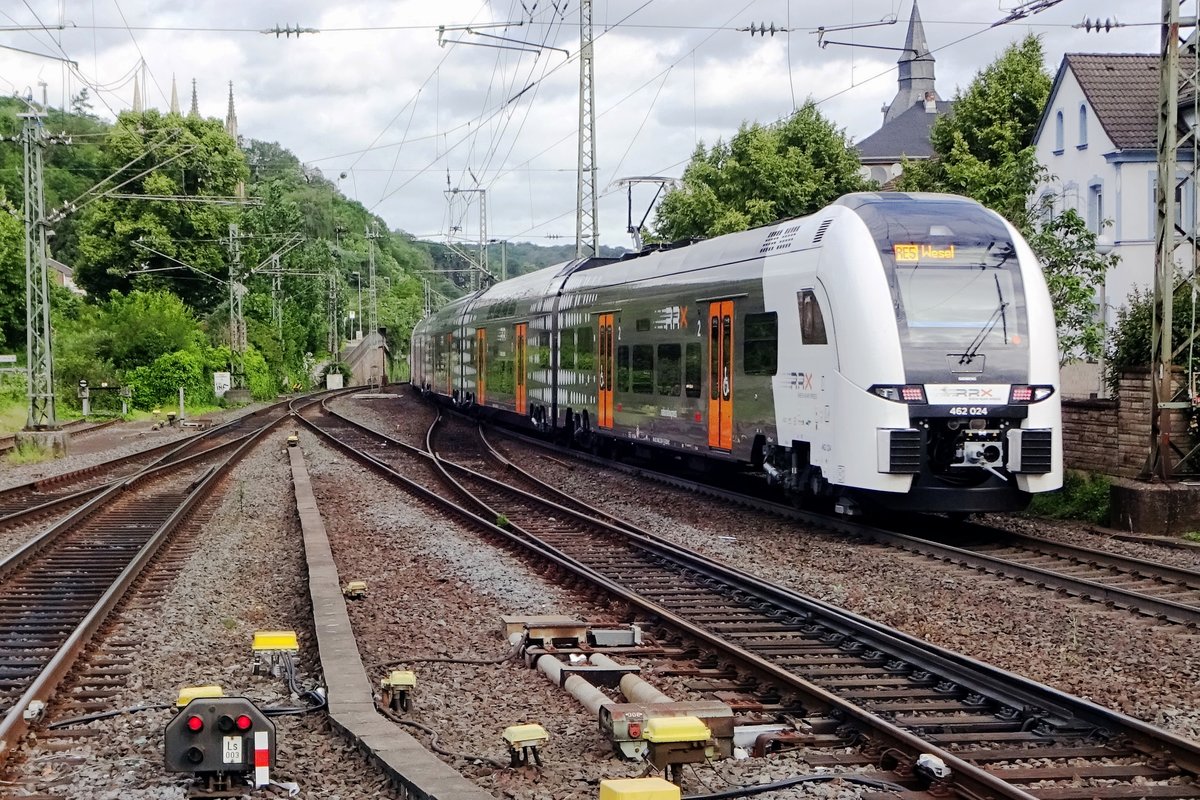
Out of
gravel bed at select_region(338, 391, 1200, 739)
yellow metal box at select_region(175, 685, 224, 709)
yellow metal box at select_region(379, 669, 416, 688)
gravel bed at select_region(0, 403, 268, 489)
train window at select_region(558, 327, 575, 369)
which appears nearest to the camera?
yellow metal box at select_region(175, 685, 224, 709)

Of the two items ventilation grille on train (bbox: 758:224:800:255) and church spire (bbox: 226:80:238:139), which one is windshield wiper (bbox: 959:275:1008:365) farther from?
church spire (bbox: 226:80:238:139)

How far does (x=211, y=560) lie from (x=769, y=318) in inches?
263

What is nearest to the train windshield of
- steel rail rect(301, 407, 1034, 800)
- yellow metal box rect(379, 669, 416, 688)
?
steel rail rect(301, 407, 1034, 800)

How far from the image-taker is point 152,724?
23.9ft

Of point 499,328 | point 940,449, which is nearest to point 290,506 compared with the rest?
point 940,449

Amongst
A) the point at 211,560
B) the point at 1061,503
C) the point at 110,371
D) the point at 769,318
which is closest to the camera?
the point at 211,560

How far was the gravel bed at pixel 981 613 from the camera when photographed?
26.6 ft

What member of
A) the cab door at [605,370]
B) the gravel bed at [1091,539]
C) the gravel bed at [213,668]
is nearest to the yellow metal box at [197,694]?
the gravel bed at [213,668]

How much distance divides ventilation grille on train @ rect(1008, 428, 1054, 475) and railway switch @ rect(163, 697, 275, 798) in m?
9.38

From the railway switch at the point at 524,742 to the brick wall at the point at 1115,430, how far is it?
1135cm

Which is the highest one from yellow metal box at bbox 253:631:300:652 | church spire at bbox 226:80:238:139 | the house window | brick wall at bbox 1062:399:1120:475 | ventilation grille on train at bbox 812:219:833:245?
church spire at bbox 226:80:238:139

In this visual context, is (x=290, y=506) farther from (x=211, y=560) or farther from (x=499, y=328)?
(x=499, y=328)

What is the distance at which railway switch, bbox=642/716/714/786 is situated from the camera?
19.9 ft

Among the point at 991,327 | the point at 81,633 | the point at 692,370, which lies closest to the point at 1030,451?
the point at 991,327
